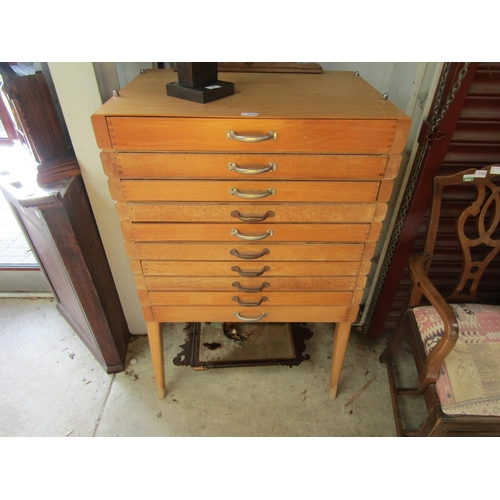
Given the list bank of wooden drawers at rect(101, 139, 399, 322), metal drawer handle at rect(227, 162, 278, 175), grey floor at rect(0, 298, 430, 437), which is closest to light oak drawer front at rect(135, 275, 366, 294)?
bank of wooden drawers at rect(101, 139, 399, 322)

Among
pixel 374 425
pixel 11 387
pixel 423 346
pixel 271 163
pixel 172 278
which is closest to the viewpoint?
pixel 271 163

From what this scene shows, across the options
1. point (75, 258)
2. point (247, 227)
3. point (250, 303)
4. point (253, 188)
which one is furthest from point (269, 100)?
point (75, 258)

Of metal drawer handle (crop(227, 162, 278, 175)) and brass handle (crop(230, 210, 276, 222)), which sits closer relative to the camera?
metal drawer handle (crop(227, 162, 278, 175))

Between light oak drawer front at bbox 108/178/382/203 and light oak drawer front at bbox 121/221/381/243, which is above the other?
light oak drawer front at bbox 108/178/382/203

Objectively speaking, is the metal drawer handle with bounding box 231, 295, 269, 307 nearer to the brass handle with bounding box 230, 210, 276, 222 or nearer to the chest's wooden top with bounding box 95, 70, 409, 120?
the brass handle with bounding box 230, 210, 276, 222

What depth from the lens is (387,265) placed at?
1819mm

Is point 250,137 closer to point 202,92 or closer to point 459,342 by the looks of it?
point 202,92

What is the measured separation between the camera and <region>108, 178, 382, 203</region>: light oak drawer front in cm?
113

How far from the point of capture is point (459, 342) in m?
1.42

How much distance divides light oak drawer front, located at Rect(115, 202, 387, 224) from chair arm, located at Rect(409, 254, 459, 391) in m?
0.43

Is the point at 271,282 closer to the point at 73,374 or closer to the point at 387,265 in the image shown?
the point at 387,265

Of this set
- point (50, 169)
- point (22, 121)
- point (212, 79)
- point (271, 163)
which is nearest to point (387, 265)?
point (271, 163)

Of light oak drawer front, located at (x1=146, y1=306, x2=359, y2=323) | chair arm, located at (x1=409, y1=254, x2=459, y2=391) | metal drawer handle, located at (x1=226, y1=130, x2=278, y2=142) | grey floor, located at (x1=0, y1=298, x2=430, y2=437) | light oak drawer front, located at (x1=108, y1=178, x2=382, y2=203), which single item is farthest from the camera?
grey floor, located at (x1=0, y1=298, x2=430, y2=437)

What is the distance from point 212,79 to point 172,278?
735mm
